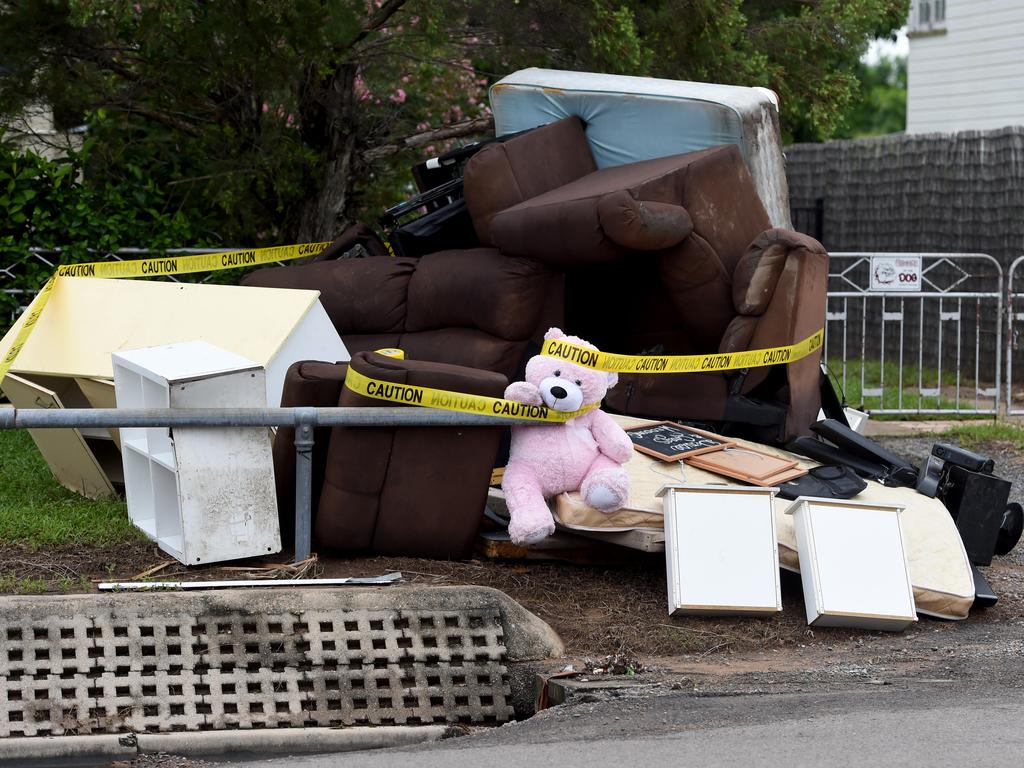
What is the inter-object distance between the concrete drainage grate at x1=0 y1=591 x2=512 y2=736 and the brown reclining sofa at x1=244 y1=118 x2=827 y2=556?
2.56 meters

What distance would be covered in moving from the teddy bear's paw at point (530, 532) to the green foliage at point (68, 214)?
5.67 m

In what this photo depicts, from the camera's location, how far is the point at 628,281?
7.99 meters

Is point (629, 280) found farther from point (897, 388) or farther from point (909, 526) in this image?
point (897, 388)

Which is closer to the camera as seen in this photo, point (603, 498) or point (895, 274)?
point (603, 498)

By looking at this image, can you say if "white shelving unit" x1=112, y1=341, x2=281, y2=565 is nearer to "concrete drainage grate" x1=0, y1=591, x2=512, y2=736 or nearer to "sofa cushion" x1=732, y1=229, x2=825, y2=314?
"concrete drainage grate" x1=0, y1=591, x2=512, y2=736

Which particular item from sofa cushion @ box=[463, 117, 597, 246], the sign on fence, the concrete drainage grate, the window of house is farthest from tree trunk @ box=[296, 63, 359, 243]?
the window of house

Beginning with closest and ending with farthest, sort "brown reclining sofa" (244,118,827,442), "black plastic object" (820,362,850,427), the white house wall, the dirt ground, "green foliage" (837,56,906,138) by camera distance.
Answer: the dirt ground
"brown reclining sofa" (244,118,827,442)
"black plastic object" (820,362,850,427)
the white house wall
"green foliage" (837,56,906,138)

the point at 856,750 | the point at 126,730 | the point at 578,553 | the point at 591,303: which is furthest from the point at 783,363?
the point at 126,730

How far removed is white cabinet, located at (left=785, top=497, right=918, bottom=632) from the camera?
5406mm

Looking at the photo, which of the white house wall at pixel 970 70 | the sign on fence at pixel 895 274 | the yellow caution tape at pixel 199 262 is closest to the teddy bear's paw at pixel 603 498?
the yellow caution tape at pixel 199 262

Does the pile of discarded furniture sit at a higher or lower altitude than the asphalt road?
higher

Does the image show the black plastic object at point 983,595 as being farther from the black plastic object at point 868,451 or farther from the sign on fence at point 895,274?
the sign on fence at point 895,274

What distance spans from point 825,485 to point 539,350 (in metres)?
1.93

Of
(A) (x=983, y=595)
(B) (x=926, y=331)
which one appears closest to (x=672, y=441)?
(A) (x=983, y=595)
